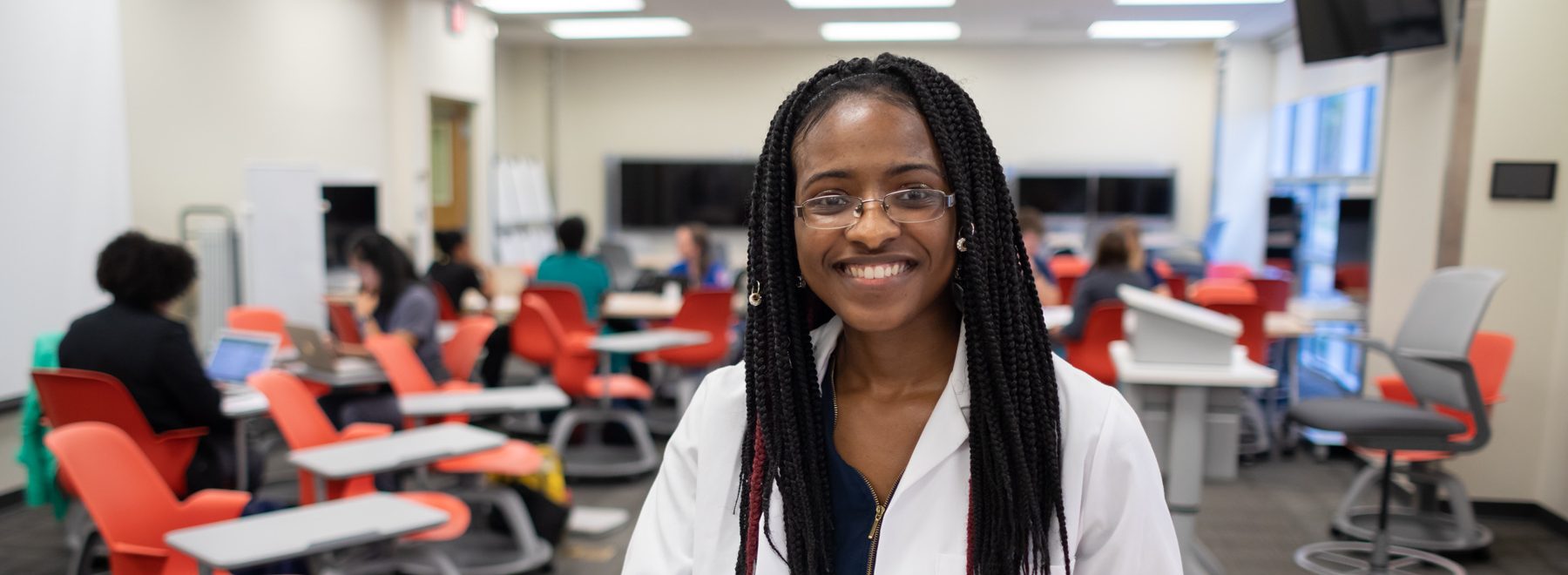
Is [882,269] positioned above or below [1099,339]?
above

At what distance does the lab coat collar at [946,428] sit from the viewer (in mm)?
1135

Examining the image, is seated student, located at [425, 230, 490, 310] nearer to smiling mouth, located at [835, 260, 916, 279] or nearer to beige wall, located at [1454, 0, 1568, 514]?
beige wall, located at [1454, 0, 1568, 514]

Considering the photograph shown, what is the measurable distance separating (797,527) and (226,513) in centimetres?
222

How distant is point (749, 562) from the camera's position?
1.17 metres

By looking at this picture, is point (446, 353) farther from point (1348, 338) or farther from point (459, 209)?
point (459, 209)

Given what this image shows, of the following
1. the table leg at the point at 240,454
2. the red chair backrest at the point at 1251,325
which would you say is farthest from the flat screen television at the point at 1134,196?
the table leg at the point at 240,454

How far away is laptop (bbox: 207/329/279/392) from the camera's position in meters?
4.00

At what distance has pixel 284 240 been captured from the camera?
20.4 ft

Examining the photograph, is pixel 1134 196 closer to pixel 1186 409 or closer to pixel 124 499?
pixel 1186 409

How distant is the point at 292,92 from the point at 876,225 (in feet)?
23.7

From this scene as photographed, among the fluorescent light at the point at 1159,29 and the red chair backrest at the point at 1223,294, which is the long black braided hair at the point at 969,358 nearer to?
the red chair backrest at the point at 1223,294

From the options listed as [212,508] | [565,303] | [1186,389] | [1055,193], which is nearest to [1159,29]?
[1055,193]

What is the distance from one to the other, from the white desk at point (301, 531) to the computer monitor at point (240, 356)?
1.54m

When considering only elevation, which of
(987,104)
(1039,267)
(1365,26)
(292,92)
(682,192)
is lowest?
(1039,267)
